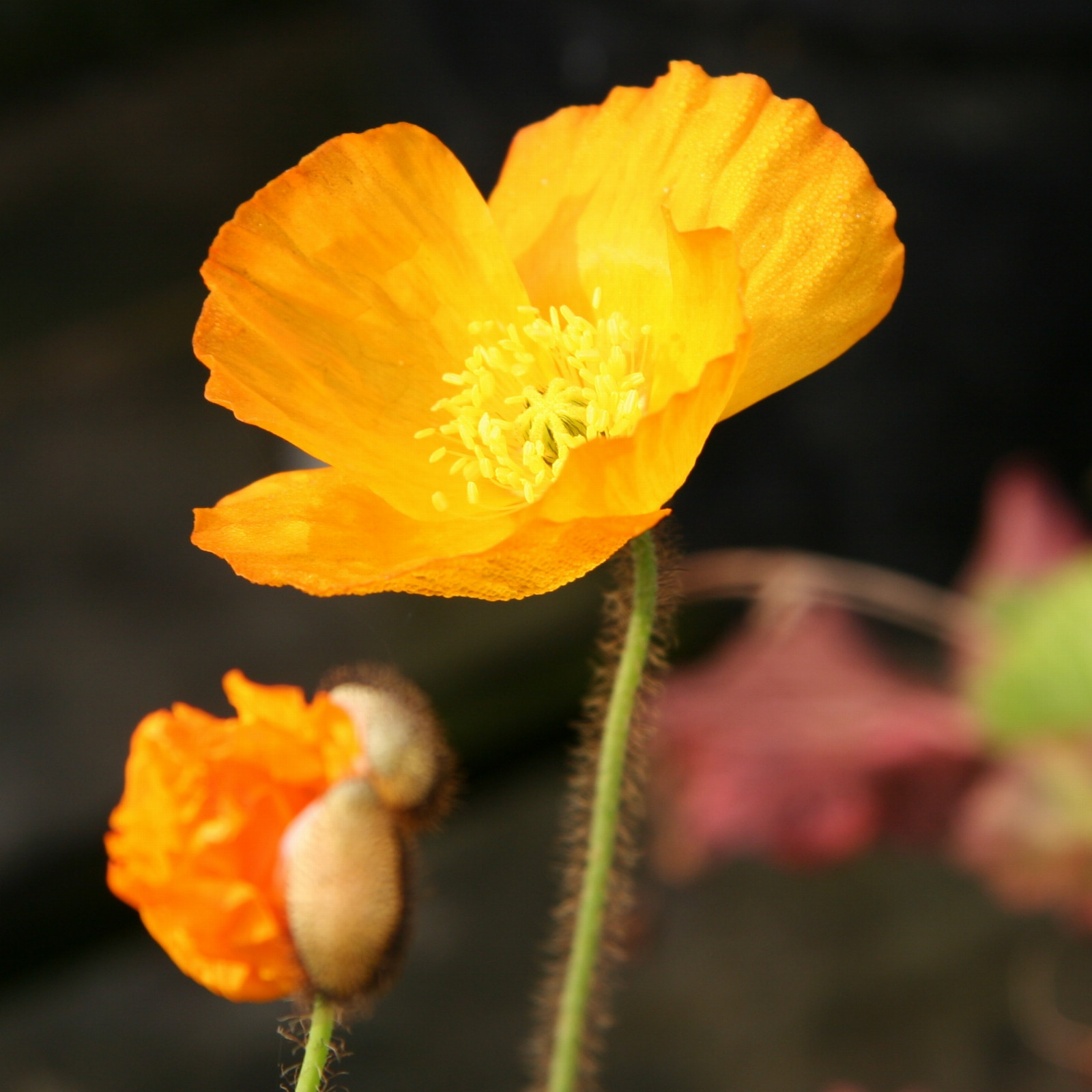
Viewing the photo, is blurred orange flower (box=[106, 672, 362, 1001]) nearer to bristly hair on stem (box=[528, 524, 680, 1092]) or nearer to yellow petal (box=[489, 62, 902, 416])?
bristly hair on stem (box=[528, 524, 680, 1092])

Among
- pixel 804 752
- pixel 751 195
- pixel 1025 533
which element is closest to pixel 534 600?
pixel 804 752

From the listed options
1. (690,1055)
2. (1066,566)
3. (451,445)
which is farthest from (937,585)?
(451,445)

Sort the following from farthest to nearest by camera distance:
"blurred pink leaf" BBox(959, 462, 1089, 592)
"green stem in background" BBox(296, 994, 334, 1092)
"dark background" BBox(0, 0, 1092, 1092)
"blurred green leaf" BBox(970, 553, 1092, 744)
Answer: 1. "dark background" BBox(0, 0, 1092, 1092)
2. "blurred pink leaf" BBox(959, 462, 1089, 592)
3. "blurred green leaf" BBox(970, 553, 1092, 744)
4. "green stem in background" BBox(296, 994, 334, 1092)

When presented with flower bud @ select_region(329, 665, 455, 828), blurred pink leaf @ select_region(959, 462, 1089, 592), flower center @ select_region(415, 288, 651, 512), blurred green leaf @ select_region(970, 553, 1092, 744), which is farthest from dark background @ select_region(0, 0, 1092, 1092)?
flower bud @ select_region(329, 665, 455, 828)

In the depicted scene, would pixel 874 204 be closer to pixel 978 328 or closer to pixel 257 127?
pixel 978 328

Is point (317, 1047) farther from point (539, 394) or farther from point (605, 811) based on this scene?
point (539, 394)

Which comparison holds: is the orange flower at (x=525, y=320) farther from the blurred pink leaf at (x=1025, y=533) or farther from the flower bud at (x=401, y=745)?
the blurred pink leaf at (x=1025, y=533)

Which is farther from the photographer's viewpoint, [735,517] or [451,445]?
[735,517]
